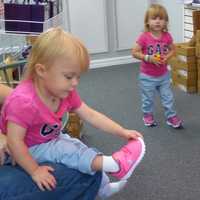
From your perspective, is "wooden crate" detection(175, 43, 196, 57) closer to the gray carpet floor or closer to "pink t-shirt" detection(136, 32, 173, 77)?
the gray carpet floor

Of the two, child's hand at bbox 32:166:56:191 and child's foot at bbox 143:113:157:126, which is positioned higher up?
child's hand at bbox 32:166:56:191

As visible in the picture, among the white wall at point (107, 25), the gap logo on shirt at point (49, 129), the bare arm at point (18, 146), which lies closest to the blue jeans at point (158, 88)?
the white wall at point (107, 25)

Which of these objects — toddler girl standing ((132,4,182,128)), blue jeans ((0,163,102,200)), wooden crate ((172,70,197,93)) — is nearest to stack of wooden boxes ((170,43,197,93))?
wooden crate ((172,70,197,93))

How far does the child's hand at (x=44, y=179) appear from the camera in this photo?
4.00ft

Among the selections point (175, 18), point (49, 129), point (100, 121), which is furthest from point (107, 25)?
point (49, 129)

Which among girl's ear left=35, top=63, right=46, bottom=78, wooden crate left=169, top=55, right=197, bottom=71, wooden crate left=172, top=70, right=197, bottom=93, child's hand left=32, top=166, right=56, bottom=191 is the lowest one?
wooden crate left=172, top=70, right=197, bottom=93

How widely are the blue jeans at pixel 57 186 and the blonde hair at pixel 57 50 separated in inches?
10.8

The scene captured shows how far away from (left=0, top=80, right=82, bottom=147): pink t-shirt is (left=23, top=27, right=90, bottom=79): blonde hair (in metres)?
0.08

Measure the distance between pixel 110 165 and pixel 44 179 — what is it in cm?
19

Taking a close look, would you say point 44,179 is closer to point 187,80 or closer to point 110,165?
point 110,165

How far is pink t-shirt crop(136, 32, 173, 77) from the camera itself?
122 inches

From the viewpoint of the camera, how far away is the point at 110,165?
1.31 meters

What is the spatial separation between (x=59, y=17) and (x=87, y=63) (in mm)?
1108

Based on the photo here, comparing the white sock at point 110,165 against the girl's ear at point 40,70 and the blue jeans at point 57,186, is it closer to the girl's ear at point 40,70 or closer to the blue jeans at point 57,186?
Answer: the blue jeans at point 57,186
